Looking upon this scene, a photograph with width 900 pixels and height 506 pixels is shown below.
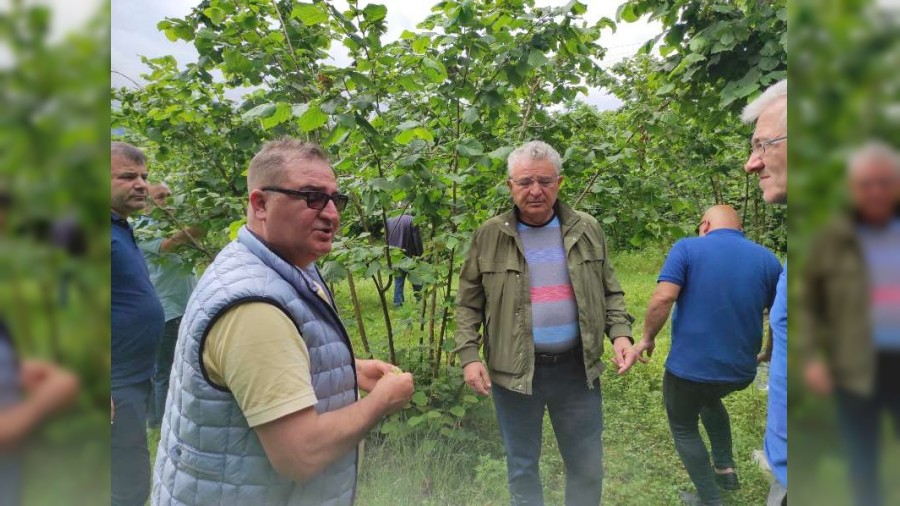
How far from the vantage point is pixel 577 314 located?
2.41 m

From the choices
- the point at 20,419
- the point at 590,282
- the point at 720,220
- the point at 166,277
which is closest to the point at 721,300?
the point at 720,220

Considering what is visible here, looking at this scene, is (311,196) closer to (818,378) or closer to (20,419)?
(20,419)

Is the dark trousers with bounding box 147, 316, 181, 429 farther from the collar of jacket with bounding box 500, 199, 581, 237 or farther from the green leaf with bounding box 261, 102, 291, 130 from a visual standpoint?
the collar of jacket with bounding box 500, 199, 581, 237

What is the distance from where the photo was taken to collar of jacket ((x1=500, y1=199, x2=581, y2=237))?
7.97 feet

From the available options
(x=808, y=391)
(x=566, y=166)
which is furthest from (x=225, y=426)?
(x=566, y=166)

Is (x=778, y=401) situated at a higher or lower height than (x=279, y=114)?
lower

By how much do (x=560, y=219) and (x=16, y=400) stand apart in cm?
→ 226

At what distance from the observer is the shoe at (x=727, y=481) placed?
10.5 ft

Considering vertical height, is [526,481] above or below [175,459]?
below

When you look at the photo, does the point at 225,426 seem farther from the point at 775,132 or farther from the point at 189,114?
the point at 189,114

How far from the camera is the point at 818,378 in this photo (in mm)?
537

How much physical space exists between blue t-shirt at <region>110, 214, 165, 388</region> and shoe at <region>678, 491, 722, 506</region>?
3051mm

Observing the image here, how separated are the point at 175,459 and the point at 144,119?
6.62 feet

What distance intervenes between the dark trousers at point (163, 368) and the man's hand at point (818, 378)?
11.3ft
